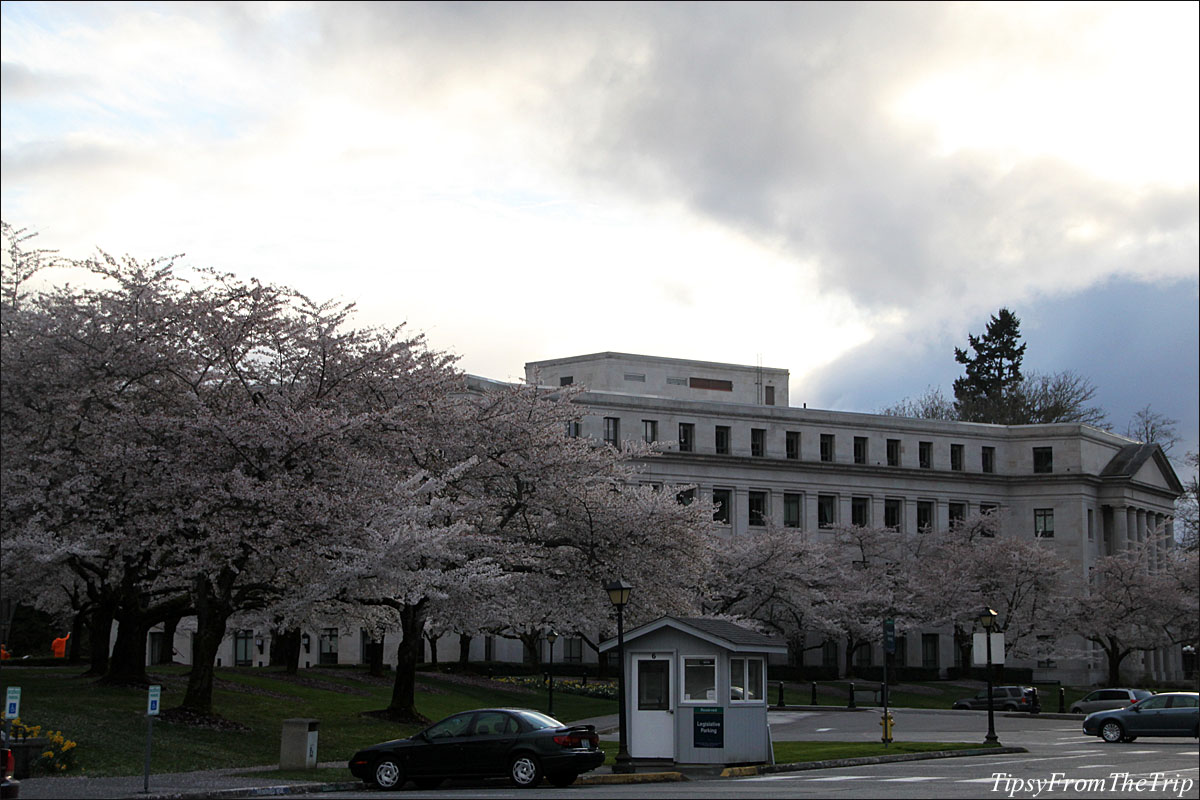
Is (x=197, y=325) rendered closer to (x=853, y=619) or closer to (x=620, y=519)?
(x=620, y=519)

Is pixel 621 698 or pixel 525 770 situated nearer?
pixel 525 770

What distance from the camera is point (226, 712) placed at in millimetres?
37406

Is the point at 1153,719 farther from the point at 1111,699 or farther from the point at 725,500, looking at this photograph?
the point at 725,500

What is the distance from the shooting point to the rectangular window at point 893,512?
100688 millimetres

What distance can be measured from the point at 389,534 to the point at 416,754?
7118mm

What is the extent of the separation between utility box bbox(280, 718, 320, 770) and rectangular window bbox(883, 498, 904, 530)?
76.5 metres

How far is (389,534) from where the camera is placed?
32312 mm

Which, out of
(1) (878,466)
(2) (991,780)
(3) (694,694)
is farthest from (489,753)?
(1) (878,466)

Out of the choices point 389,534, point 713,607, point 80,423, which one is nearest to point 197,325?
point 80,423

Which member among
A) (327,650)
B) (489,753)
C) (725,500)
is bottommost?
(489,753)

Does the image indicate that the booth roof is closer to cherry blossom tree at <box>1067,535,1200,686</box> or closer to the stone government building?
the stone government building

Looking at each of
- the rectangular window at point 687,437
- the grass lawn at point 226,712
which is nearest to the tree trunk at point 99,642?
the grass lawn at point 226,712

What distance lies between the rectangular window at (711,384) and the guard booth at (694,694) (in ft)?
257

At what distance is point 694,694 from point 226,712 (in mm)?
14429
